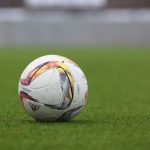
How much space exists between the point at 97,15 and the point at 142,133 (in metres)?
32.7

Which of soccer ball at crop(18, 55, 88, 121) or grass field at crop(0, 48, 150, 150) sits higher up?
soccer ball at crop(18, 55, 88, 121)

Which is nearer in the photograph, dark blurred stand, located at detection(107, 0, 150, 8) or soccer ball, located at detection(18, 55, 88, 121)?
soccer ball, located at detection(18, 55, 88, 121)

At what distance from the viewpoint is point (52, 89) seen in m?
5.86

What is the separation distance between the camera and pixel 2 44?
32812mm

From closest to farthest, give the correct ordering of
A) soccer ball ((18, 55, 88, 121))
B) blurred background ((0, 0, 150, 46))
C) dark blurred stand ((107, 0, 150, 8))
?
soccer ball ((18, 55, 88, 121)), blurred background ((0, 0, 150, 46)), dark blurred stand ((107, 0, 150, 8))

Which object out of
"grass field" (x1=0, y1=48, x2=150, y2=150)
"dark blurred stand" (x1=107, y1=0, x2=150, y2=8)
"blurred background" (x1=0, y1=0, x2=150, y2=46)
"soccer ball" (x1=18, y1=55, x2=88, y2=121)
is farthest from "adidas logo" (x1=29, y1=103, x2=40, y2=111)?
"dark blurred stand" (x1=107, y1=0, x2=150, y2=8)

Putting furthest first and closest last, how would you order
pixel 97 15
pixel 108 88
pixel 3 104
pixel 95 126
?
pixel 97 15 → pixel 108 88 → pixel 3 104 → pixel 95 126

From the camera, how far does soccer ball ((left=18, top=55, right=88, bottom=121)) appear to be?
19.3ft

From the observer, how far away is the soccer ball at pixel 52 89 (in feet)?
19.3

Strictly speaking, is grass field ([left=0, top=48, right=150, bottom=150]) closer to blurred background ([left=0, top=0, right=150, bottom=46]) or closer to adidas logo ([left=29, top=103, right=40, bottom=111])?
adidas logo ([left=29, top=103, right=40, bottom=111])

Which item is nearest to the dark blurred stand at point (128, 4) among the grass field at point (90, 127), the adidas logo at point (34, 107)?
the grass field at point (90, 127)

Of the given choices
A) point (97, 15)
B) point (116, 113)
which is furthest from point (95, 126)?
point (97, 15)

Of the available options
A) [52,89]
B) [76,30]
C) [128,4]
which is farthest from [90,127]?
[128,4]

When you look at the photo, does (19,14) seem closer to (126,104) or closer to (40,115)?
(126,104)
